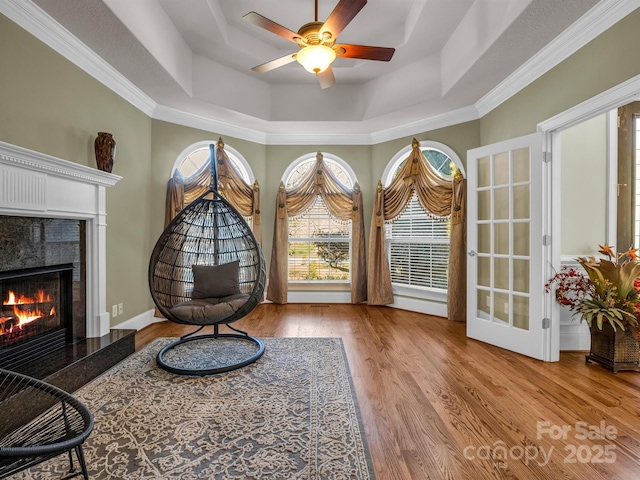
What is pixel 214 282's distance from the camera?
3.53 metres

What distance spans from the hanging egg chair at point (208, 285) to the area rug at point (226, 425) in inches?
10.7

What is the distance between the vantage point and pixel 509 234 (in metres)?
3.38

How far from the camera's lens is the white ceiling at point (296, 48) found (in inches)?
106

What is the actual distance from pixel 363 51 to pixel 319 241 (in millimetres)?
3182

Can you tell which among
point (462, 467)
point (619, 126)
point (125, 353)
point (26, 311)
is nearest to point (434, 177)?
point (619, 126)

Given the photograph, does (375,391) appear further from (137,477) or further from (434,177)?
(434,177)

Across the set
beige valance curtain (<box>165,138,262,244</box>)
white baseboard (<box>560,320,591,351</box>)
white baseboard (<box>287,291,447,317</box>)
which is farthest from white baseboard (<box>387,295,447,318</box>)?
beige valance curtain (<box>165,138,262,244</box>)

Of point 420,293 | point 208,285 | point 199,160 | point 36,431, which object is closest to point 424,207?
point 420,293

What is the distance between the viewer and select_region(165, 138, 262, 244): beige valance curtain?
444 centimetres

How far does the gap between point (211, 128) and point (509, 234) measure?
3.94 metres

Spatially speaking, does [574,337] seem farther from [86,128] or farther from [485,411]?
[86,128]

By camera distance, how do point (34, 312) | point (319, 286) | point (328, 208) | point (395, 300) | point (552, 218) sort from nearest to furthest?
point (34, 312), point (552, 218), point (395, 300), point (328, 208), point (319, 286)

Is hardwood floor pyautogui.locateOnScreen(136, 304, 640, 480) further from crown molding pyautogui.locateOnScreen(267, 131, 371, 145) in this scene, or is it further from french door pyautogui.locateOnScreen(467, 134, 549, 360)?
crown molding pyautogui.locateOnScreen(267, 131, 371, 145)

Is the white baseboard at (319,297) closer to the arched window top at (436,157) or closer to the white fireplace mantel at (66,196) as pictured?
the arched window top at (436,157)
